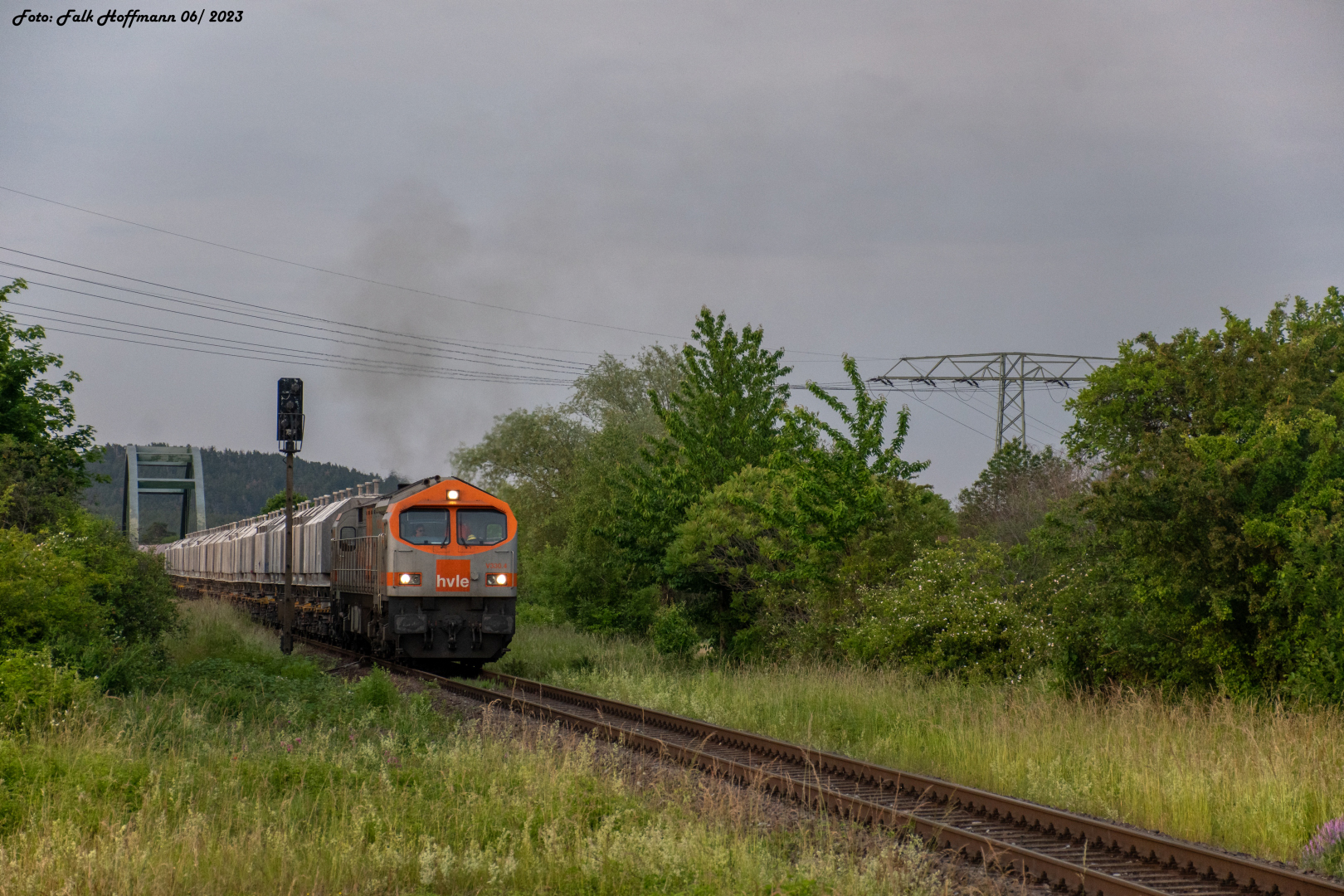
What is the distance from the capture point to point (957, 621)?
56.5ft

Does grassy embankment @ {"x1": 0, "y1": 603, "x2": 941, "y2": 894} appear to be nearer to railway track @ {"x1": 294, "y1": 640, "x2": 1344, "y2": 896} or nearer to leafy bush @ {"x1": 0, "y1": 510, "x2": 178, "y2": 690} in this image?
railway track @ {"x1": 294, "y1": 640, "x2": 1344, "y2": 896}

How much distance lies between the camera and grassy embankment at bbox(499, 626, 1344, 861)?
351 inches

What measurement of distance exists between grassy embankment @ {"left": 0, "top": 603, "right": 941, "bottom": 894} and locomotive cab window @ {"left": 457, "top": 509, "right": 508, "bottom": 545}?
30.1ft

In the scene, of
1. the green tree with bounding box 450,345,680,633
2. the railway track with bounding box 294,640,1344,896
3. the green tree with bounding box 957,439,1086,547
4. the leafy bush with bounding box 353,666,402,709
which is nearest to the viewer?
the railway track with bounding box 294,640,1344,896

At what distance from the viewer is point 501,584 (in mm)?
21203

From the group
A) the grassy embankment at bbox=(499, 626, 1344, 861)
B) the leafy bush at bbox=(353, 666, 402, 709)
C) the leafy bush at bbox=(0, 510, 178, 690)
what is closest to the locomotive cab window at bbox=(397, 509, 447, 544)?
the grassy embankment at bbox=(499, 626, 1344, 861)

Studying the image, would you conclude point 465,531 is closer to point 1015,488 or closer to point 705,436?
point 705,436

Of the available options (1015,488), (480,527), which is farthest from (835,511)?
(1015,488)

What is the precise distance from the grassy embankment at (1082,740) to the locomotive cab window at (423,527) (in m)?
4.93

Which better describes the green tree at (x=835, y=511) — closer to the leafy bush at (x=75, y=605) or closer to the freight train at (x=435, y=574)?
the freight train at (x=435, y=574)

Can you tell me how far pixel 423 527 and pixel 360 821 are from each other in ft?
44.4

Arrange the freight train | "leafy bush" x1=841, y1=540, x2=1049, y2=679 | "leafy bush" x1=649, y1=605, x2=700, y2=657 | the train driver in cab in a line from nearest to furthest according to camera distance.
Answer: "leafy bush" x1=841, y1=540, x2=1049, y2=679 → the freight train → the train driver in cab → "leafy bush" x1=649, y1=605, x2=700, y2=657

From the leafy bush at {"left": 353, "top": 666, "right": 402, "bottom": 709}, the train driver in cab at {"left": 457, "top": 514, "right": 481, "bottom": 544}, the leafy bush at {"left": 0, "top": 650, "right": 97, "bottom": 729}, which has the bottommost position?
the leafy bush at {"left": 353, "top": 666, "right": 402, "bottom": 709}

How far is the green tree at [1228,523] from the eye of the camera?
1232 centimetres
